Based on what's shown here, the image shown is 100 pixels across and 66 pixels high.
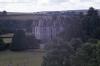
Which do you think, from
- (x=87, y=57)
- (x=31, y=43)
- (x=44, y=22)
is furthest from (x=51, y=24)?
(x=87, y=57)

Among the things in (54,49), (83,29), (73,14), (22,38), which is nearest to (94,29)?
(83,29)

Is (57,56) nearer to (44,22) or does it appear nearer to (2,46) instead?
(2,46)

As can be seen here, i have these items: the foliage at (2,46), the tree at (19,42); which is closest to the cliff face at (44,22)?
the tree at (19,42)

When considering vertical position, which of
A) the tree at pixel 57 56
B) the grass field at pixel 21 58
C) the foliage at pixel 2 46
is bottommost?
the grass field at pixel 21 58

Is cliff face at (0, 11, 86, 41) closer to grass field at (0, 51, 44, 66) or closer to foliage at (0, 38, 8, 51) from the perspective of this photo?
foliage at (0, 38, 8, 51)

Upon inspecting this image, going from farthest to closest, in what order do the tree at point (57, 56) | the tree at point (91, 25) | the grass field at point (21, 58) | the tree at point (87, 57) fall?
the tree at point (91, 25), the grass field at point (21, 58), the tree at point (57, 56), the tree at point (87, 57)

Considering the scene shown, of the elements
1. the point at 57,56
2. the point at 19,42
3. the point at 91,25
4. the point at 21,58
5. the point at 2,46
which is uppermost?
the point at 91,25

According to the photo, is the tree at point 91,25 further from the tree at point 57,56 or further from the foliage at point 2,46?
the tree at point 57,56

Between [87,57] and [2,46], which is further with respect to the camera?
[2,46]

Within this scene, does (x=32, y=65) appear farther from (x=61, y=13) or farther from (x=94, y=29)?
(x=61, y=13)
